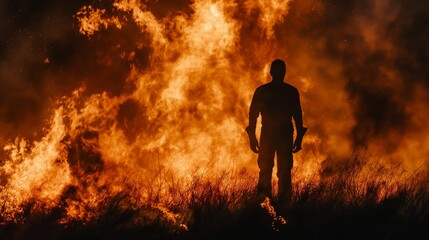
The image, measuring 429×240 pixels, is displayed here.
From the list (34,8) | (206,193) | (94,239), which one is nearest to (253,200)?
(206,193)

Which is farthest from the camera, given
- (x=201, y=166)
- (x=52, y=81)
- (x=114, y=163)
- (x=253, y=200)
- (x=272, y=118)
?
(x=52, y=81)

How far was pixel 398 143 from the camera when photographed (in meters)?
12.8

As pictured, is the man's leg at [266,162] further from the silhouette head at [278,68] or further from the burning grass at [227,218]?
the silhouette head at [278,68]

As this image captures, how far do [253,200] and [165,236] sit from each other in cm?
145

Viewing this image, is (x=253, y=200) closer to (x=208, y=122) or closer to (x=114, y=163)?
(x=114, y=163)

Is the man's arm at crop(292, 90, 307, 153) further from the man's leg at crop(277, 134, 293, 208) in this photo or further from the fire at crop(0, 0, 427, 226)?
the fire at crop(0, 0, 427, 226)

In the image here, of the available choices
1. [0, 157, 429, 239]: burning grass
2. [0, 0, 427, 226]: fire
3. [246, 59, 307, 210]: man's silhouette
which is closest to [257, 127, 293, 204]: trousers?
[246, 59, 307, 210]: man's silhouette

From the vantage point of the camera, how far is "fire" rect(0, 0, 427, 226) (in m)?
8.27

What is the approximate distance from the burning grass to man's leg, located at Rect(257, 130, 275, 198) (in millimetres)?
694

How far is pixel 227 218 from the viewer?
5.89 metres

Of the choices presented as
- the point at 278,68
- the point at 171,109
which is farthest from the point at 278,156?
the point at 171,109

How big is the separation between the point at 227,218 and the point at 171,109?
4.38 m

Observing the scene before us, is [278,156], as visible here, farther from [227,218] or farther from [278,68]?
[227,218]

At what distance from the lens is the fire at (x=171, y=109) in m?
8.27
